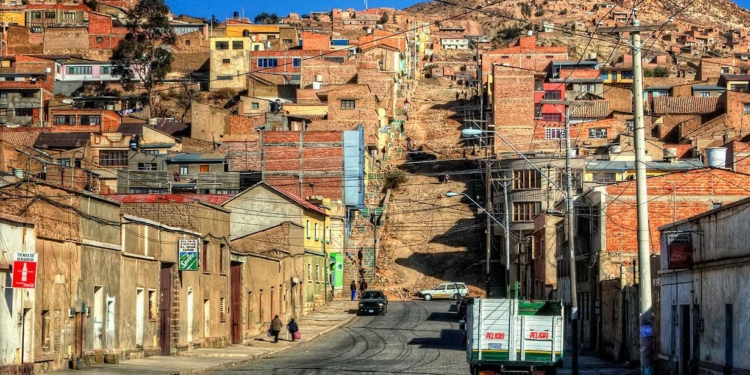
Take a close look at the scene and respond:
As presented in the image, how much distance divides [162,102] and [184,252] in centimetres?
10832

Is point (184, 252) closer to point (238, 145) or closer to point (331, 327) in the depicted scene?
point (331, 327)

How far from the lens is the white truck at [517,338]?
32250 mm

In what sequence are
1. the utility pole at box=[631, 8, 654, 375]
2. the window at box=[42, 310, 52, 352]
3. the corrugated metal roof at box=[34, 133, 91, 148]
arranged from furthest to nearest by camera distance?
the corrugated metal roof at box=[34, 133, 91, 148]
the window at box=[42, 310, 52, 352]
the utility pole at box=[631, 8, 654, 375]

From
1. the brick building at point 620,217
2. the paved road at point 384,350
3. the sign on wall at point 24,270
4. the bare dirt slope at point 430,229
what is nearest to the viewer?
the sign on wall at point 24,270

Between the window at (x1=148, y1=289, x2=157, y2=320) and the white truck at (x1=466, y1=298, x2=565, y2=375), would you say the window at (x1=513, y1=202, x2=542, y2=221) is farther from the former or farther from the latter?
the white truck at (x1=466, y1=298, x2=565, y2=375)

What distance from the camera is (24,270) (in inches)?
1214

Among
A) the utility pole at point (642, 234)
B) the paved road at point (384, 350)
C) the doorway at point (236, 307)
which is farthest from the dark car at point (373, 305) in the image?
the utility pole at point (642, 234)

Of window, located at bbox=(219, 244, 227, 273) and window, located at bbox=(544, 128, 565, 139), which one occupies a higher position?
window, located at bbox=(544, 128, 565, 139)

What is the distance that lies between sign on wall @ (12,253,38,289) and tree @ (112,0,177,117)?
111723 millimetres

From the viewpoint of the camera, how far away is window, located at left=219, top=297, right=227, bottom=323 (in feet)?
170

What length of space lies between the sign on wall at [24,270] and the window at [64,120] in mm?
99462

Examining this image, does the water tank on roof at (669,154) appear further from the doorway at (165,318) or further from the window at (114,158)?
the window at (114,158)

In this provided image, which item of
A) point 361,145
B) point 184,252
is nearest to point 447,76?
point 361,145

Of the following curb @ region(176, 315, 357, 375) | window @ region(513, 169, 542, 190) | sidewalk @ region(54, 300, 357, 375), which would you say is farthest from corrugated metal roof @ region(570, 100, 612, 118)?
curb @ region(176, 315, 357, 375)
